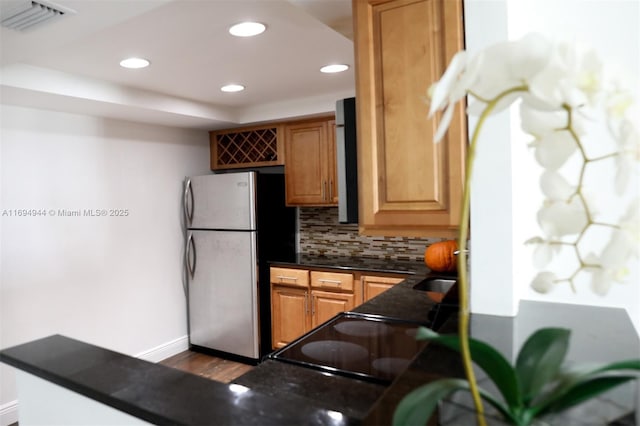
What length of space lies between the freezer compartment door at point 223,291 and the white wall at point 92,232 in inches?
8.4

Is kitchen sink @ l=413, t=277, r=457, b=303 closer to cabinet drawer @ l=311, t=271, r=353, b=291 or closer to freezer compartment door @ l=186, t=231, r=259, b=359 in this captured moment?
cabinet drawer @ l=311, t=271, r=353, b=291

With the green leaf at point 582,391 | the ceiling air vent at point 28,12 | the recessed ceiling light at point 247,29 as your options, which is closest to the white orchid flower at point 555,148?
the green leaf at point 582,391

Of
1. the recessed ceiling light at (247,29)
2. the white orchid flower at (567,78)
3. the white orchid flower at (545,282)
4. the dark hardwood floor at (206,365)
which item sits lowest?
the dark hardwood floor at (206,365)

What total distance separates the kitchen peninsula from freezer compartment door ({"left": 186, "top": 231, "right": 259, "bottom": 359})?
2426mm

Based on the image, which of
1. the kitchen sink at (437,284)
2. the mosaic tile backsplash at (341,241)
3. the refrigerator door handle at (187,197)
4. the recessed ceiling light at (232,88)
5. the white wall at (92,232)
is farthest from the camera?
the refrigerator door handle at (187,197)

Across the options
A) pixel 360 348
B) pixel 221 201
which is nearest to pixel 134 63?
pixel 221 201

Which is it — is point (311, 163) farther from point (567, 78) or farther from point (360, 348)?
point (567, 78)

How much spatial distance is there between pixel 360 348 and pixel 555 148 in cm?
112

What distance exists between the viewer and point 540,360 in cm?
55

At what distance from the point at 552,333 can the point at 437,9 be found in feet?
4.03

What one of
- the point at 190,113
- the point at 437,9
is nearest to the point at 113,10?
the point at 437,9

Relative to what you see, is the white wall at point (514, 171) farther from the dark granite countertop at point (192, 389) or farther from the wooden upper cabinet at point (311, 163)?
the wooden upper cabinet at point (311, 163)

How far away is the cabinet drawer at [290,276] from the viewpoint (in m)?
3.61

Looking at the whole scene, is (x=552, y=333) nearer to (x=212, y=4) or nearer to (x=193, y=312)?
(x=212, y=4)
